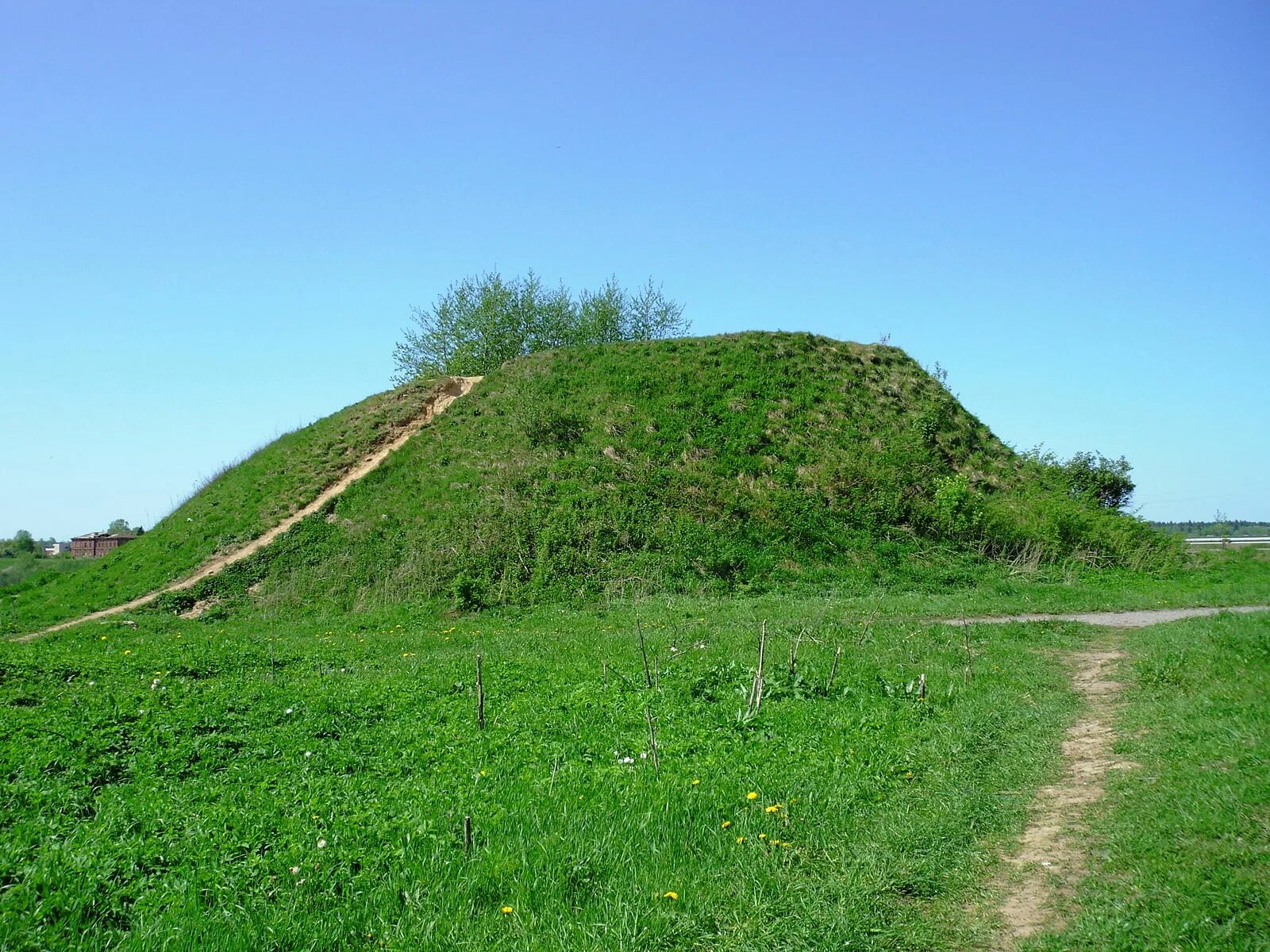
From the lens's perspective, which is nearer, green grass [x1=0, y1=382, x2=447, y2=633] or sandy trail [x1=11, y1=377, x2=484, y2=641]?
sandy trail [x1=11, y1=377, x2=484, y2=641]

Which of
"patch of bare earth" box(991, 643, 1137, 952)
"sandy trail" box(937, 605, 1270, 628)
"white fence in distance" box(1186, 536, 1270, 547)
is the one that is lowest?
"patch of bare earth" box(991, 643, 1137, 952)

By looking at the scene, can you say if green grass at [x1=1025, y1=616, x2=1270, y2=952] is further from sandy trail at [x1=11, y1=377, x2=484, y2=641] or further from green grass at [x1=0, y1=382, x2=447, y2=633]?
green grass at [x1=0, y1=382, x2=447, y2=633]

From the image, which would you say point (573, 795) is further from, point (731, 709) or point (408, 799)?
point (731, 709)

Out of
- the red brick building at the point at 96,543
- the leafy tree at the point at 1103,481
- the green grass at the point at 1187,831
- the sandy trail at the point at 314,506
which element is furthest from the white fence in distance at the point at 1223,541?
the red brick building at the point at 96,543

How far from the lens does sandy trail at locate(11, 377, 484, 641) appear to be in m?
20.5

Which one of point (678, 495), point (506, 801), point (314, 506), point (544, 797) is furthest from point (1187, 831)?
point (314, 506)

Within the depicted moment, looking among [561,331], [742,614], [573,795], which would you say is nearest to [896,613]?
[742,614]

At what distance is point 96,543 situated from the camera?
3306cm

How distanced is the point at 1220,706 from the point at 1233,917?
405 centimetres

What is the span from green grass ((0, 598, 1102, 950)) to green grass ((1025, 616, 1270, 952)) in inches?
27.3

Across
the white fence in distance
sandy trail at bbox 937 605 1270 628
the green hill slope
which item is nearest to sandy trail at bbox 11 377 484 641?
the green hill slope

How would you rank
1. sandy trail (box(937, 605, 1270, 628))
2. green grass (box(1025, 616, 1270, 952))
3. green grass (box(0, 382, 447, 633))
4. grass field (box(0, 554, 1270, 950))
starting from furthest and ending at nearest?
green grass (box(0, 382, 447, 633))
sandy trail (box(937, 605, 1270, 628))
grass field (box(0, 554, 1270, 950))
green grass (box(1025, 616, 1270, 952))

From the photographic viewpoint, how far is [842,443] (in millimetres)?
25609

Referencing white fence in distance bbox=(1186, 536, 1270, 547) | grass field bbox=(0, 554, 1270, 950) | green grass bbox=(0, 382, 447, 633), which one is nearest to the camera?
grass field bbox=(0, 554, 1270, 950)
